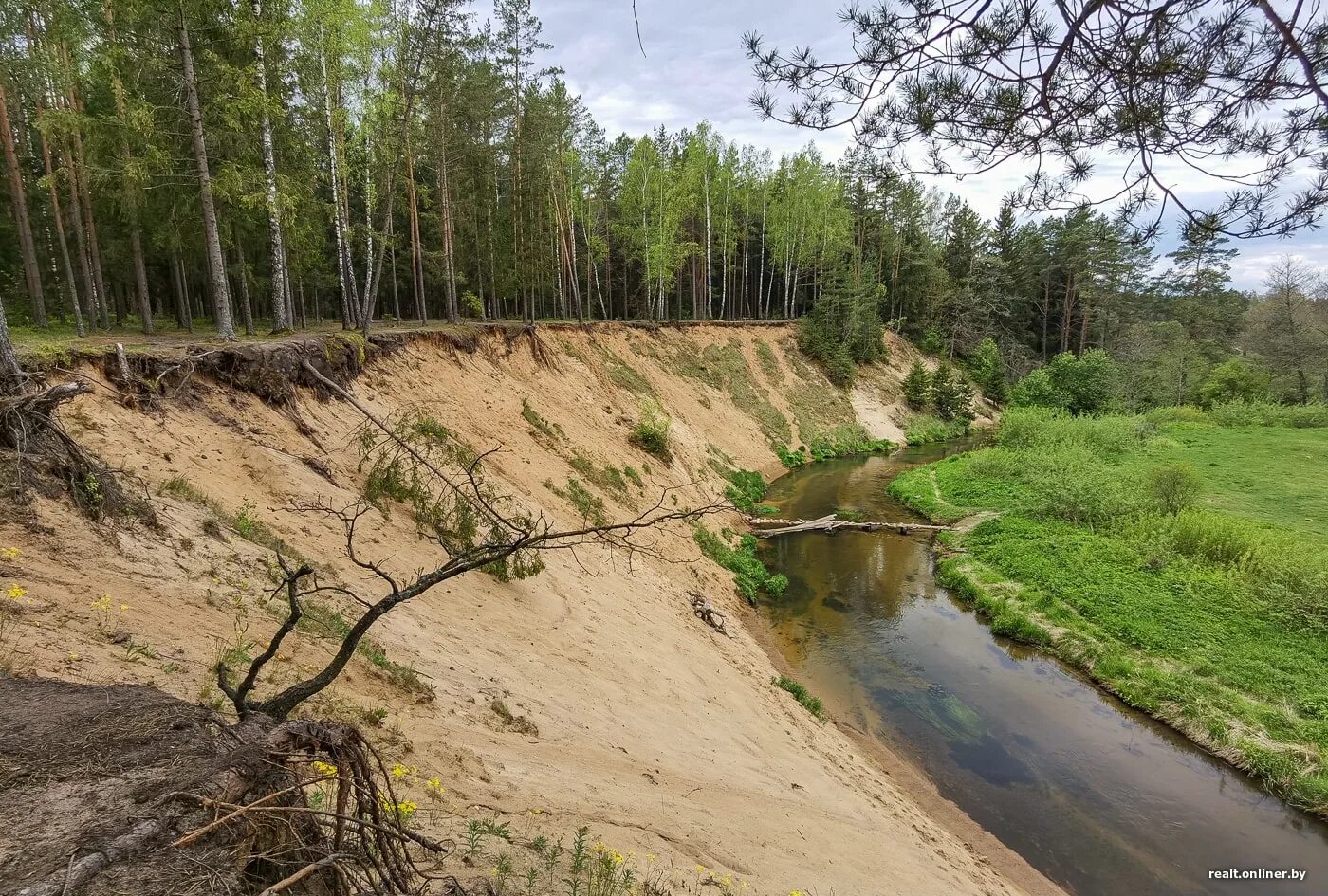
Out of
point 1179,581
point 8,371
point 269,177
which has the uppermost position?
point 269,177

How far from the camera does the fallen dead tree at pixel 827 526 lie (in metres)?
20.5

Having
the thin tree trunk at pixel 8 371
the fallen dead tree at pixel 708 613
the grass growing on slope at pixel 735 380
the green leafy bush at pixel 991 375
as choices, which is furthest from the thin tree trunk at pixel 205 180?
the green leafy bush at pixel 991 375

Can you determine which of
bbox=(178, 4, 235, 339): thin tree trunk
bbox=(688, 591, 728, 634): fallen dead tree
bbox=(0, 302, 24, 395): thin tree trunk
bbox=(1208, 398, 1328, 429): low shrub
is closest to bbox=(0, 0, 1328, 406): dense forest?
bbox=(178, 4, 235, 339): thin tree trunk

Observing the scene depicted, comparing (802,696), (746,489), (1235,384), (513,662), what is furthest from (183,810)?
(1235,384)

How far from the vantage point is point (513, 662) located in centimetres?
791

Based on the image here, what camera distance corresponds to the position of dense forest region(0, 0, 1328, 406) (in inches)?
527

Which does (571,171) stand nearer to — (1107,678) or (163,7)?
(163,7)

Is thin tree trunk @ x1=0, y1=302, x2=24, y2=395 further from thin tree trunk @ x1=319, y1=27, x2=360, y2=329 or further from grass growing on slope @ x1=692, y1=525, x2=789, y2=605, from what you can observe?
grass growing on slope @ x1=692, y1=525, x2=789, y2=605

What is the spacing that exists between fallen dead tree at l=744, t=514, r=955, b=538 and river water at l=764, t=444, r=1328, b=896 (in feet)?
11.0

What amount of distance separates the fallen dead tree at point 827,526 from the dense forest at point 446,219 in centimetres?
1072

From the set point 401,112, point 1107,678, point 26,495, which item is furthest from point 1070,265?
point 26,495

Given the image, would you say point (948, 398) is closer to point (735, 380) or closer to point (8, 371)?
point (735, 380)

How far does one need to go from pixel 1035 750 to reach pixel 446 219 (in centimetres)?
2527

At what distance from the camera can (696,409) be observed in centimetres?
2991
